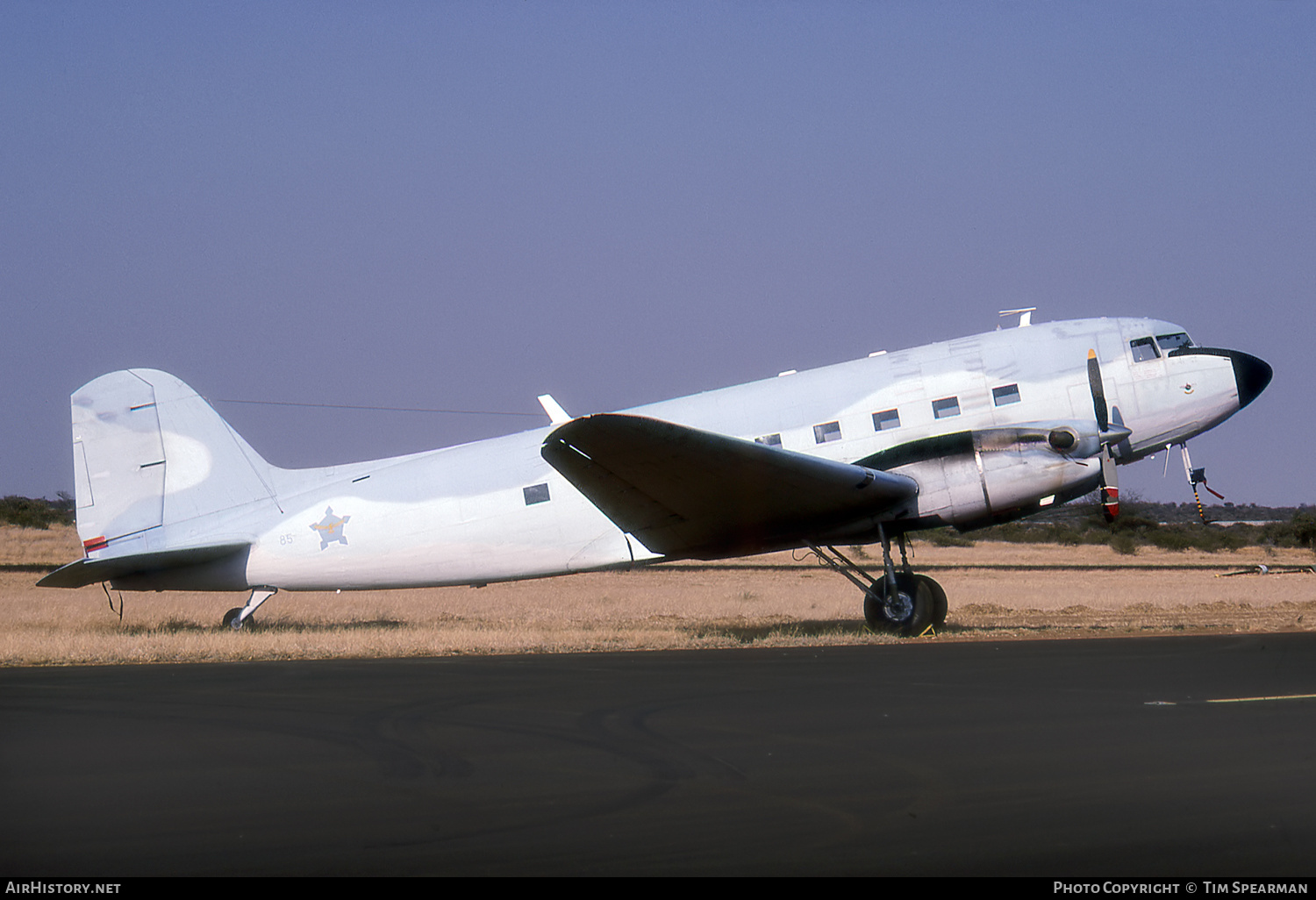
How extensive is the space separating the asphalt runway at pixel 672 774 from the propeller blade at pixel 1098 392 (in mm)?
5579

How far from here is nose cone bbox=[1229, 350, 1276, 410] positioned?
18938 mm

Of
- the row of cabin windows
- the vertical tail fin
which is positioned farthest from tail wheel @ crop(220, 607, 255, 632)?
the row of cabin windows

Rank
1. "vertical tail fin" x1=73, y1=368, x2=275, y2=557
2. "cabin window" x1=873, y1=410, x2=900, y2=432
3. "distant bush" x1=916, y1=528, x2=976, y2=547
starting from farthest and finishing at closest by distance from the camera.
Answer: "distant bush" x1=916, y1=528, x2=976, y2=547 → "vertical tail fin" x1=73, y1=368, x2=275, y2=557 → "cabin window" x1=873, y1=410, x2=900, y2=432

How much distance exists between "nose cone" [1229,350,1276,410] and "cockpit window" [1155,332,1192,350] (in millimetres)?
663

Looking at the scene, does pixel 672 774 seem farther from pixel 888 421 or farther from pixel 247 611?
pixel 247 611

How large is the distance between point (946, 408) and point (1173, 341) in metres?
3.89

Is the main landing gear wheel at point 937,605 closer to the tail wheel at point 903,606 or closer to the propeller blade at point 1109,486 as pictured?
the tail wheel at point 903,606

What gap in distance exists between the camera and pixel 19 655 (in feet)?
53.7

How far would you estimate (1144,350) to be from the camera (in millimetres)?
18922

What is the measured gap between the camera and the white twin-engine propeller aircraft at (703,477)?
1783 cm

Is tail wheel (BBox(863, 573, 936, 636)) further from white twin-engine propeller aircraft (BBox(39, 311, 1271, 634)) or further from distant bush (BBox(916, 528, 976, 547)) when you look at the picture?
distant bush (BBox(916, 528, 976, 547))

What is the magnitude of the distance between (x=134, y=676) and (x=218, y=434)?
7.60m

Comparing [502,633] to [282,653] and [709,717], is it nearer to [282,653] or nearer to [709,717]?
[282,653]

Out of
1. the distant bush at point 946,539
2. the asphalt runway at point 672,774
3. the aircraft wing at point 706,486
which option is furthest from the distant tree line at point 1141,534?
the asphalt runway at point 672,774
